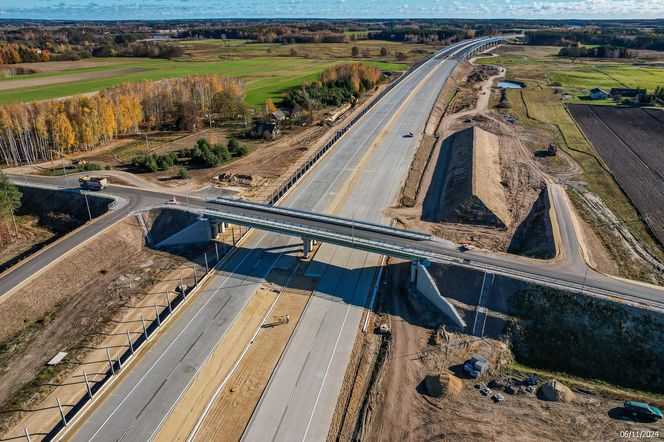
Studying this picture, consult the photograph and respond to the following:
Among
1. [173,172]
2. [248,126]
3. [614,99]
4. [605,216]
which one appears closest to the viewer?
[605,216]

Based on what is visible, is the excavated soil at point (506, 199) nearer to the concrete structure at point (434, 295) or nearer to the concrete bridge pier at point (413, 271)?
the concrete bridge pier at point (413, 271)

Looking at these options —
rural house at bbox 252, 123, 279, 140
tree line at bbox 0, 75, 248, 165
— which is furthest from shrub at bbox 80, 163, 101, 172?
rural house at bbox 252, 123, 279, 140

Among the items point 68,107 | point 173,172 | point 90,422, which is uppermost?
point 68,107

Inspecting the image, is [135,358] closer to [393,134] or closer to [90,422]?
[90,422]

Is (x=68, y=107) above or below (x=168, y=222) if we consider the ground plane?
above

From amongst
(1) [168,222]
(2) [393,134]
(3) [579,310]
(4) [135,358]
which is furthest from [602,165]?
(4) [135,358]

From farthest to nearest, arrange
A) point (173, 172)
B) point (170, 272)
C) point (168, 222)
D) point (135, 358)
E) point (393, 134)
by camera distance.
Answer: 1. point (393, 134)
2. point (173, 172)
3. point (168, 222)
4. point (170, 272)
5. point (135, 358)

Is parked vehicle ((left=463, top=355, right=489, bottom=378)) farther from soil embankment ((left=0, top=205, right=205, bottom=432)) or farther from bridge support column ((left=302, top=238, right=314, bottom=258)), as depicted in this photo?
soil embankment ((left=0, top=205, right=205, bottom=432))
